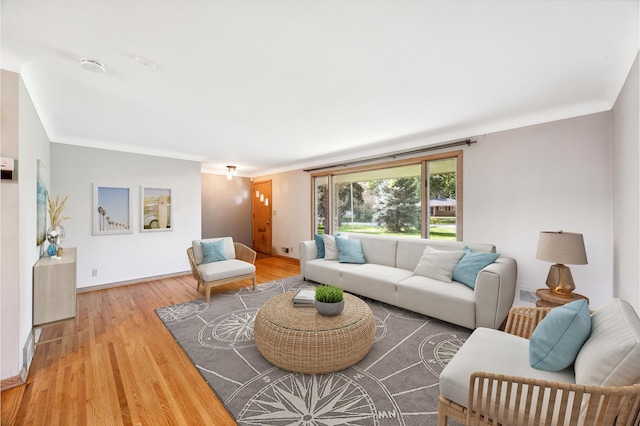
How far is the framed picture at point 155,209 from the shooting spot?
4695 mm

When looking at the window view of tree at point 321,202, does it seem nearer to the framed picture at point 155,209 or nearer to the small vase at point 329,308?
the framed picture at point 155,209

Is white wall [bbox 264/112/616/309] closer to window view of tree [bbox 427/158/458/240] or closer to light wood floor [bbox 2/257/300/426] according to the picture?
window view of tree [bbox 427/158/458/240]

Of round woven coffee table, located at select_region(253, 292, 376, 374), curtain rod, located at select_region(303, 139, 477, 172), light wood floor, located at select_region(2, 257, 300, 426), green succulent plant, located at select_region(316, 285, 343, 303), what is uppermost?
curtain rod, located at select_region(303, 139, 477, 172)

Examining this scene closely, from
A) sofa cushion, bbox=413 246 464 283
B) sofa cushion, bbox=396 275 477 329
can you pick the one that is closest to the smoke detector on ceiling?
sofa cushion, bbox=396 275 477 329

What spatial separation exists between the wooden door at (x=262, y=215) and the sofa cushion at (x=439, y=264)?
4.80 metres

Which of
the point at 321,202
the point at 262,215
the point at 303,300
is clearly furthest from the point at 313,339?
the point at 262,215

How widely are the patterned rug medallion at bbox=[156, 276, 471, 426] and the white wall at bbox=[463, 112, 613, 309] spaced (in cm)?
143

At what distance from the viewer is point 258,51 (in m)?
1.77

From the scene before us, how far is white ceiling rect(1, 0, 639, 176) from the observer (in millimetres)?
1415

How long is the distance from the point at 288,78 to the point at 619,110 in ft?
9.89

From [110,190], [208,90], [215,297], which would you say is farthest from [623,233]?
[110,190]

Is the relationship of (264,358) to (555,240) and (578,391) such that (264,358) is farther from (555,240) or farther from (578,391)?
(555,240)

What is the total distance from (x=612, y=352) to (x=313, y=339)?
64.6 inches

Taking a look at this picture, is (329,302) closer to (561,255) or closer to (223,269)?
(223,269)
